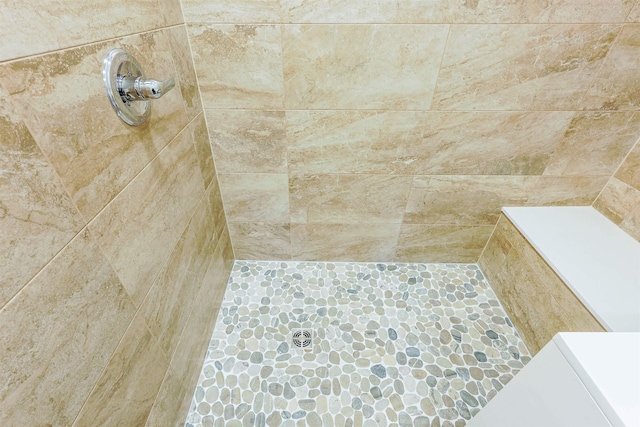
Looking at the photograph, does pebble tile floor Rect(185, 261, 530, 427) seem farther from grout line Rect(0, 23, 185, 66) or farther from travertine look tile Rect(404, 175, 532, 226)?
grout line Rect(0, 23, 185, 66)

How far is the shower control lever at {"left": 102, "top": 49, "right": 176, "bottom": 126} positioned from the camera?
0.66 m

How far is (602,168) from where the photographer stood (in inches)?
55.9

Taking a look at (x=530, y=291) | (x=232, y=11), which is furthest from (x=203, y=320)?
(x=530, y=291)

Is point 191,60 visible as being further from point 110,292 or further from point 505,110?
point 505,110

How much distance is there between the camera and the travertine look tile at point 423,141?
50.2 inches

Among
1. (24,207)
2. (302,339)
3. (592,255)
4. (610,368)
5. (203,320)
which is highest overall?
(24,207)

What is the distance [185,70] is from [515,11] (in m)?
1.23

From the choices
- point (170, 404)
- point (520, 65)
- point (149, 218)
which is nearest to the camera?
point (149, 218)

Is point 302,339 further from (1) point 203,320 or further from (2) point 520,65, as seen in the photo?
(2) point 520,65

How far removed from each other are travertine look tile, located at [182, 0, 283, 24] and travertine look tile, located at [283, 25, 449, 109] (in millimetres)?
75

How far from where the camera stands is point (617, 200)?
1.44m

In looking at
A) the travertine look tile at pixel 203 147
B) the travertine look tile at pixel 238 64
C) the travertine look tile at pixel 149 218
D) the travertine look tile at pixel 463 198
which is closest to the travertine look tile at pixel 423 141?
the travertine look tile at pixel 463 198

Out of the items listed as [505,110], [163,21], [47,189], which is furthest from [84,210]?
[505,110]

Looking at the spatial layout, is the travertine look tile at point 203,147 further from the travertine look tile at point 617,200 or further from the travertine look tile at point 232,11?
the travertine look tile at point 617,200
